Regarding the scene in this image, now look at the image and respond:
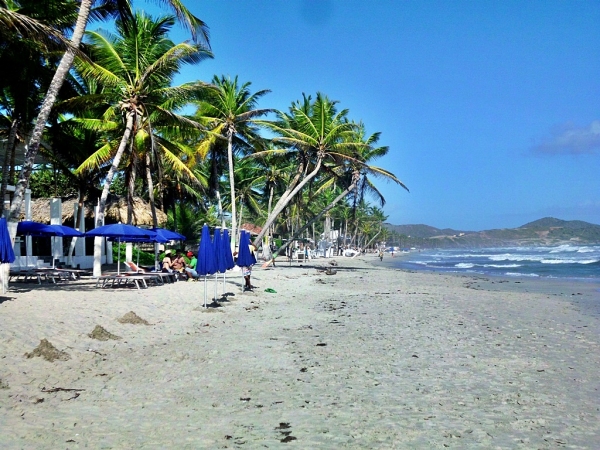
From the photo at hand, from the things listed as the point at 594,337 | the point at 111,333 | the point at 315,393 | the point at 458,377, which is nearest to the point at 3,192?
the point at 111,333

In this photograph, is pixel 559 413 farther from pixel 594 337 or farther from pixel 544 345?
pixel 594 337

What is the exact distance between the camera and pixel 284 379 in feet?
20.8

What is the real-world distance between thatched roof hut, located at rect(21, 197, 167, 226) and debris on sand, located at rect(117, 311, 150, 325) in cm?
1637

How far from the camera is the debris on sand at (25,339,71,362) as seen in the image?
258 inches

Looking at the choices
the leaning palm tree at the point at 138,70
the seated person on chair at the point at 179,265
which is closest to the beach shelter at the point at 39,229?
the leaning palm tree at the point at 138,70

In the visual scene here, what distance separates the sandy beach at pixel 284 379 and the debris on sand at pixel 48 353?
0.02 m

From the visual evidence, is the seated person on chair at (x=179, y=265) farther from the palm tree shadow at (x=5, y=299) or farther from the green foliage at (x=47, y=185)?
the green foliage at (x=47, y=185)

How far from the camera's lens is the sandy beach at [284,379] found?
4480 millimetres

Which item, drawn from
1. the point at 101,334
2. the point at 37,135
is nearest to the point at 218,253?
the point at 101,334

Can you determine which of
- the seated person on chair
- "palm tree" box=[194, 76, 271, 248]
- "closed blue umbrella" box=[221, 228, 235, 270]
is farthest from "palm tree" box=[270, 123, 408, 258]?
"closed blue umbrella" box=[221, 228, 235, 270]

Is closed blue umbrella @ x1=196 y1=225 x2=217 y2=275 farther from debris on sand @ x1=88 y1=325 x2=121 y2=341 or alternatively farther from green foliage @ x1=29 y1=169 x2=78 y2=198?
green foliage @ x1=29 y1=169 x2=78 y2=198

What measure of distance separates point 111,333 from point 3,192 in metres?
7.40

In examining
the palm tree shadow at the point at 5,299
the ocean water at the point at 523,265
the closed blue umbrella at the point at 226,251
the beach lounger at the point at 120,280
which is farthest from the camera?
the ocean water at the point at 523,265

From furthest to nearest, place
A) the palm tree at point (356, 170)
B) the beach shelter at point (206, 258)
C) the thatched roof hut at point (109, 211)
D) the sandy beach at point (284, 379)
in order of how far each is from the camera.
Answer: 1. the palm tree at point (356, 170)
2. the thatched roof hut at point (109, 211)
3. the beach shelter at point (206, 258)
4. the sandy beach at point (284, 379)
